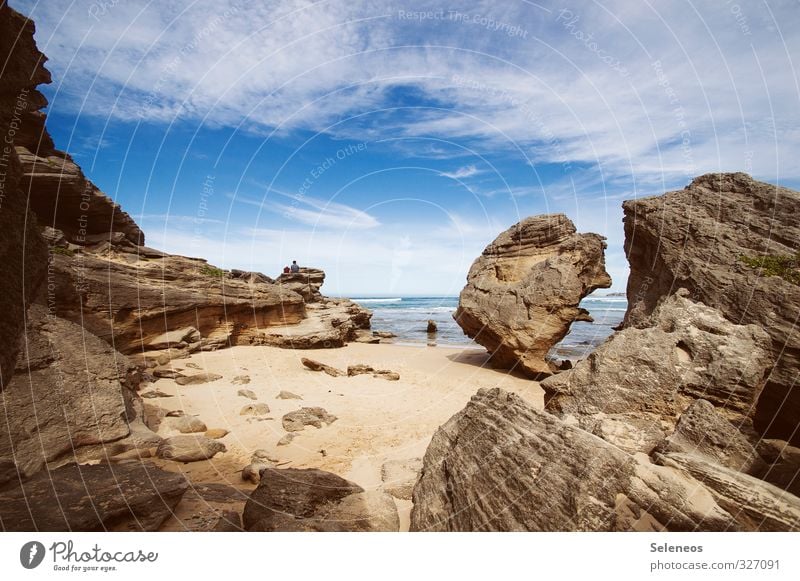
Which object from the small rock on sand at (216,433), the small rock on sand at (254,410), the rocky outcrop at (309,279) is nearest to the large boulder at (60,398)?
the small rock on sand at (216,433)

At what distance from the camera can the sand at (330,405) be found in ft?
22.6

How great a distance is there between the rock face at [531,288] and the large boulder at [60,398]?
14.1m

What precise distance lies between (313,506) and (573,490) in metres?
3.43

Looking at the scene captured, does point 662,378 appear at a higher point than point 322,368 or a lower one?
higher

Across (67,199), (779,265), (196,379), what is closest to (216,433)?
(196,379)

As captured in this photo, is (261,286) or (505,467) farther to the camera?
(261,286)

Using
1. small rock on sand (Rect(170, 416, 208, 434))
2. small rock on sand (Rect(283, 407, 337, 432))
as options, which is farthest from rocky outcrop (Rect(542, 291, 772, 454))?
small rock on sand (Rect(170, 416, 208, 434))

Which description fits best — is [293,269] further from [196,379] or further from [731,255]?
[731,255]

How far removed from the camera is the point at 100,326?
13312mm

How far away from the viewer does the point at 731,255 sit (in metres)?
8.39
